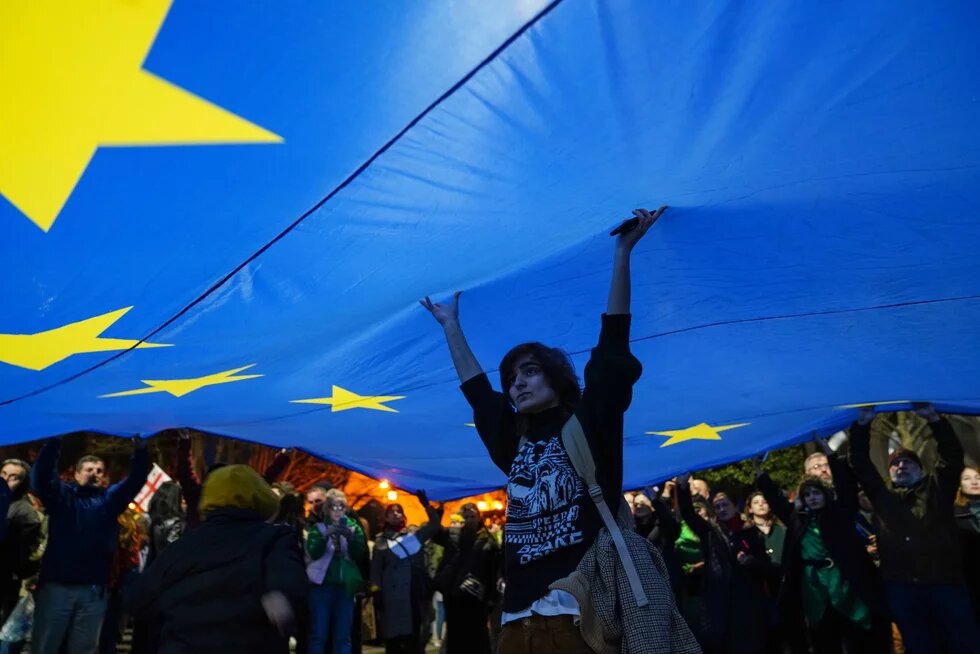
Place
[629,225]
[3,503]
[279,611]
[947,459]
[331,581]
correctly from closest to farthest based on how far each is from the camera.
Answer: [279,611], [629,225], [947,459], [3,503], [331,581]

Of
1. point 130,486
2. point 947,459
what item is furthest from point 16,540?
point 947,459

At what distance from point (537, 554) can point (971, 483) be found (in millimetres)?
6220

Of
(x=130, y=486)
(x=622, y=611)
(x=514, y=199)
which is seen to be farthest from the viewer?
(x=130, y=486)

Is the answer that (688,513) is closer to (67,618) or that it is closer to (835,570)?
(835,570)

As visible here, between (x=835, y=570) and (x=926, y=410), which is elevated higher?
(x=926, y=410)

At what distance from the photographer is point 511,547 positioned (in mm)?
2689

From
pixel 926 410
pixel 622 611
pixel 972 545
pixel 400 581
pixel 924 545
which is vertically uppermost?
pixel 926 410

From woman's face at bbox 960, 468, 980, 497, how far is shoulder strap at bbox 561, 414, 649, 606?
5915 mm

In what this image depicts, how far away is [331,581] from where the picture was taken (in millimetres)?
7559

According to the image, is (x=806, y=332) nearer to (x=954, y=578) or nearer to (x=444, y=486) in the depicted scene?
(x=954, y=578)

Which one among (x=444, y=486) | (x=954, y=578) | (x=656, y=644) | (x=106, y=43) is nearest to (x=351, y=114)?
(x=106, y=43)

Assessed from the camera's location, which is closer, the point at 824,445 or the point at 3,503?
the point at 3,503

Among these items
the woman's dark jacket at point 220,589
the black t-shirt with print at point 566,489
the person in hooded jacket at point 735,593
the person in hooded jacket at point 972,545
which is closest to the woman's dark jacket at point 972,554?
the person in hooded jacket at point 972,545

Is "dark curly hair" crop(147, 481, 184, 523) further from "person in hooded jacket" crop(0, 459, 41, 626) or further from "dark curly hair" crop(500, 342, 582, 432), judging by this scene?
"dark curly hair" crop(500, 342, 582, 432)
